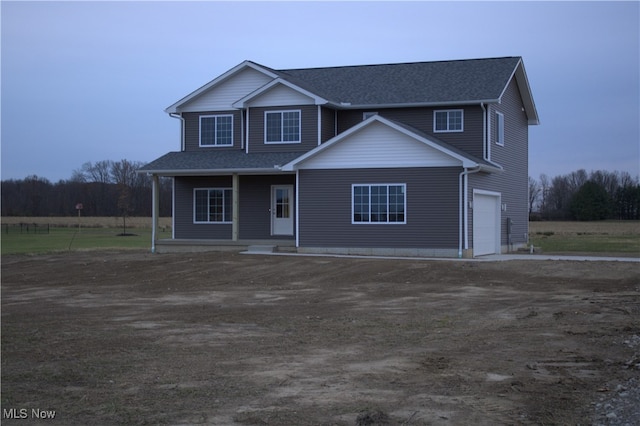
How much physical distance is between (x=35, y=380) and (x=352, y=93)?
894 inches

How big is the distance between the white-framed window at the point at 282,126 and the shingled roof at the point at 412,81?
134cm

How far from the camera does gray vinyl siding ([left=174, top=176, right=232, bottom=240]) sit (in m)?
31.6

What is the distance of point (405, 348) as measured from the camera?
11.3 m

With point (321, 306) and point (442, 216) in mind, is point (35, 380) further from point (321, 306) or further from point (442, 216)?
point (442, 216)

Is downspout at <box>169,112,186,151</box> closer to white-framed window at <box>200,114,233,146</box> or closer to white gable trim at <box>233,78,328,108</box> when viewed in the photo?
white-framed window at <box>200,114,233,146</box>

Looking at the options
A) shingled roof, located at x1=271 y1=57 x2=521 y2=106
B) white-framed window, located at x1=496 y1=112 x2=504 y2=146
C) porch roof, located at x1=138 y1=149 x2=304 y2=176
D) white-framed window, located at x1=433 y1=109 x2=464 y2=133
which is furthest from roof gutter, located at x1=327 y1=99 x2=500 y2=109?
porch roof, located at x1=138 y1=149 x2=304 y2=176

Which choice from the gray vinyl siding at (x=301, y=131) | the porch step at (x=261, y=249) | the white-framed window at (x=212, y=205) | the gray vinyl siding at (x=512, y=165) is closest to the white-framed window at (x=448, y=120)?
the gray vinyl siding at (x=512, y=165)

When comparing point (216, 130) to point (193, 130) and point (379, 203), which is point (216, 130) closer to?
point (193, 130)

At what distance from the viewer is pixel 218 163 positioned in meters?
29.8

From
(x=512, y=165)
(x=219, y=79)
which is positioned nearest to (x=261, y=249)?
(x=219, y=79)

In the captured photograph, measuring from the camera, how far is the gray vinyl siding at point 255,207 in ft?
101

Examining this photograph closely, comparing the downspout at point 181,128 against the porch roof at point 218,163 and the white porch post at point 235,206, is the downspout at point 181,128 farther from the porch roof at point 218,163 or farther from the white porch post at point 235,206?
the white porch post at point 235,206

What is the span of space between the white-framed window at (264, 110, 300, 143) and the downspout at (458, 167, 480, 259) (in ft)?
24.0

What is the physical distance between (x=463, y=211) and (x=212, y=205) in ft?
36.2
